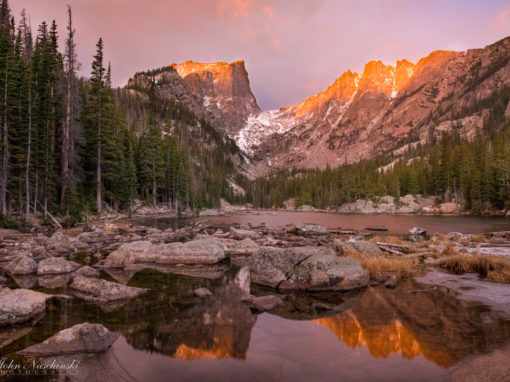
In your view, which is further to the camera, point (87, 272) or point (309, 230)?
point (309, 230)

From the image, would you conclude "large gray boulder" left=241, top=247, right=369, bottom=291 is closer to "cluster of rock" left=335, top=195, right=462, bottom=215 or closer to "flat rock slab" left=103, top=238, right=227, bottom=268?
"flat rock slab" left=103, top=238, right=227, bottom=268

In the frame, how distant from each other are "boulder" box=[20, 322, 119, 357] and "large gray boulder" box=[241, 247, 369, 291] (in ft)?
24.2

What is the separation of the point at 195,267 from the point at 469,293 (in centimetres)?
1344

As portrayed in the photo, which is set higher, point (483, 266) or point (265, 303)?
point (483, 266)

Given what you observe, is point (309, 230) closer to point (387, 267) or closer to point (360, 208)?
point (387, 267)

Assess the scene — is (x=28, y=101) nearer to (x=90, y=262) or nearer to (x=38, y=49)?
(x=38, y=49)

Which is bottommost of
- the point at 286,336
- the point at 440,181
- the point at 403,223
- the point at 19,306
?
the point at 403,223

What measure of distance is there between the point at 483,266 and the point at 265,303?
11957mm

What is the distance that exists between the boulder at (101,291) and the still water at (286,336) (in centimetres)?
42

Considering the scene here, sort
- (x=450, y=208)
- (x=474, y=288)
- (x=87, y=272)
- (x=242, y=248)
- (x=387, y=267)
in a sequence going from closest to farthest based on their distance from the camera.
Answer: (x=474, y=288)
(x=87, y=272)
(x=387, y=267)
(x=242, y=248)
(x=450, y=208)

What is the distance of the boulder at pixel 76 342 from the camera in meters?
6.40

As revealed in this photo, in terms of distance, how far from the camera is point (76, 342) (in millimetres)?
6688

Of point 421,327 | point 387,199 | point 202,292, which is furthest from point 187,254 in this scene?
point 387,199

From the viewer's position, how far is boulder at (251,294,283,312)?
1015 cm
